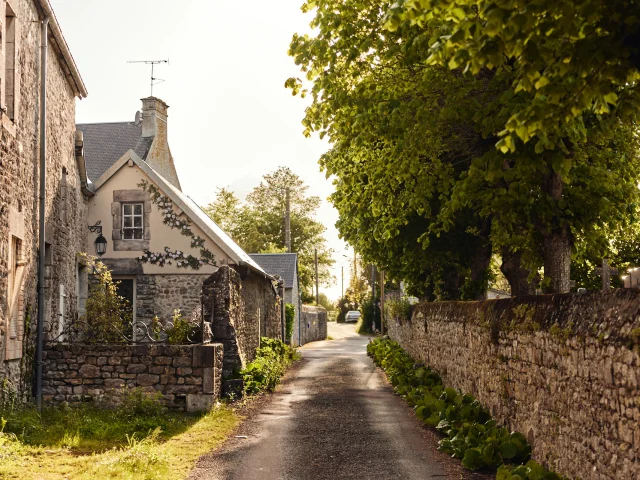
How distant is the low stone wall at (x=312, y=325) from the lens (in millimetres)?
43625

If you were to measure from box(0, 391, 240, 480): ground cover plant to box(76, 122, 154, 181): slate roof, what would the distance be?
39.2 feet

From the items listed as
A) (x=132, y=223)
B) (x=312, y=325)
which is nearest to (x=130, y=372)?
(x=132, y=223)

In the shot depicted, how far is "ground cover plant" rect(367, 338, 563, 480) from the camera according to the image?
8.18 m

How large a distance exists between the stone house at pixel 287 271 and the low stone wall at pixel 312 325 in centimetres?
163

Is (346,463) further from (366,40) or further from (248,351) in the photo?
(248,351)

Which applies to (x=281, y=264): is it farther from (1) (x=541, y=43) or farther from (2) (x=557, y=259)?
(1) (x=541, y=43)

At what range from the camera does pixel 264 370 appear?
1723cm

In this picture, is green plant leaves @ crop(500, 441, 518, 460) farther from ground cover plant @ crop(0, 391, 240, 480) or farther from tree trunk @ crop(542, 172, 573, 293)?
tree trunk @ crop(542, 172, 573, 293)

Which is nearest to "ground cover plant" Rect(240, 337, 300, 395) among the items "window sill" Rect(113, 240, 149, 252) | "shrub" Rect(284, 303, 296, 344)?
"window sill" Rect(113, 240, 149, 252)

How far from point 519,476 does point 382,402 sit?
297 inches

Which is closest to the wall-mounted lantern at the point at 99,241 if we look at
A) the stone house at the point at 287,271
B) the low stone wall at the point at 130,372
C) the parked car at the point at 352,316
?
the low stone wall at the point at 130,372

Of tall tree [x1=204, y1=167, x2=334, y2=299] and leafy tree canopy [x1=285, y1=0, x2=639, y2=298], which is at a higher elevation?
tall tree [x1=204, y1=167, x2=334, y2=299]

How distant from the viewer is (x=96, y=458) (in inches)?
354

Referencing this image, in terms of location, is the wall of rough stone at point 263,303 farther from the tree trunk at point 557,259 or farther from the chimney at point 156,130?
the tree trunk at point 557,259
